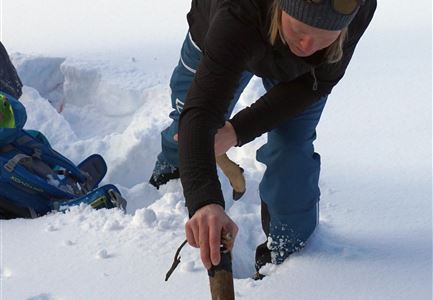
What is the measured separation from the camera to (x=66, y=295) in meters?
1.61

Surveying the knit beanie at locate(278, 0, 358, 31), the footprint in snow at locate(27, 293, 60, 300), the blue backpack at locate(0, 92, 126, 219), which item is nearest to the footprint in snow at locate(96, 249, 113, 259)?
the footprint in snow at locate(27, 293, 60, 300)

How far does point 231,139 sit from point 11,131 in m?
1.09

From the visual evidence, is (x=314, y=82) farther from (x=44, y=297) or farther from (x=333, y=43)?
(x=44, y=297)

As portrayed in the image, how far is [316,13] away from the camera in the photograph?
124cm

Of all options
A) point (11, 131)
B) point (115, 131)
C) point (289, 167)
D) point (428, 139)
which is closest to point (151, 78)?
point (115, 131)

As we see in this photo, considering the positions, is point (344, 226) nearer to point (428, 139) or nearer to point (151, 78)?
point (428, 139)

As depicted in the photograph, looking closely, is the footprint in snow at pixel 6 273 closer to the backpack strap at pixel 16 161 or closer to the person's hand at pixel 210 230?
the backpack strap at pixel 16 161

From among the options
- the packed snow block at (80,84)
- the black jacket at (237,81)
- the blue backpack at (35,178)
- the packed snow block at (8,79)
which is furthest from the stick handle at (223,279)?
the packed snow block at (80,84)

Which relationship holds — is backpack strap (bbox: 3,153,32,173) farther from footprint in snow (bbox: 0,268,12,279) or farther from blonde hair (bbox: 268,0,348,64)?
blonde hair (bbox: 268,0,348,64)

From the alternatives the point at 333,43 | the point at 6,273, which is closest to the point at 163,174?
the point at 6,273

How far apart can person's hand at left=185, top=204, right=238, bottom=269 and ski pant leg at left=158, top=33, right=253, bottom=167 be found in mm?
696

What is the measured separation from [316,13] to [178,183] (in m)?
1.30

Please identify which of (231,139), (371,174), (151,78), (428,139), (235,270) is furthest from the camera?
(151,78)

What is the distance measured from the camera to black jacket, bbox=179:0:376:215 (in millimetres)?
1287
